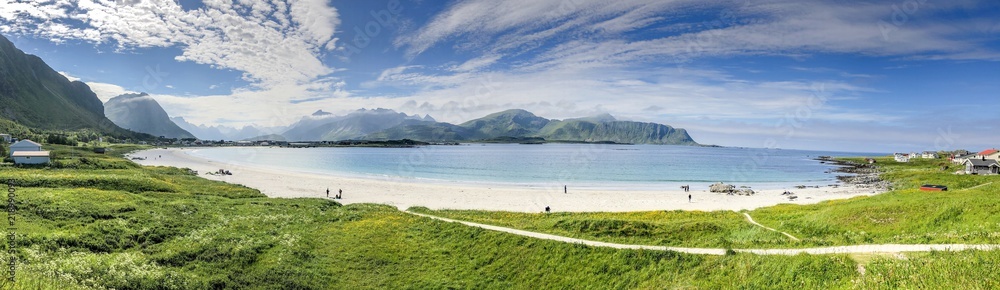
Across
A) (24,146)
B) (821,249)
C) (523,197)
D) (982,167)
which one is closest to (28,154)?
(24,146)

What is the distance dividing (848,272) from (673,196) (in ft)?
214

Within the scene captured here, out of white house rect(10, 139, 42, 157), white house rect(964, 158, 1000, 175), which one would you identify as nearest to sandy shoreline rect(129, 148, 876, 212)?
white house rect(964, 158, 1000, 175)

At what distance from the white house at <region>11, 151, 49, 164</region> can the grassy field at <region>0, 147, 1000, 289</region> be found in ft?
157

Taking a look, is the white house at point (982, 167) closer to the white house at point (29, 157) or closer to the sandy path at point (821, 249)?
the sandy path at point (821, 249)

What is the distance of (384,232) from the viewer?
34.0m

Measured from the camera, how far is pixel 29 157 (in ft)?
222

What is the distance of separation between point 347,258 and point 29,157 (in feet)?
253

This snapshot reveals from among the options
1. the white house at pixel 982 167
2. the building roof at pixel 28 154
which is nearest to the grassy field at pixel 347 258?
the building roof at pixel 28 154

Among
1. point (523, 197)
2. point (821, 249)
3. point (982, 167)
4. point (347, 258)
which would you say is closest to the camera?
point (821, 249)

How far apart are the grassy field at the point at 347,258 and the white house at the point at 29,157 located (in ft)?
157

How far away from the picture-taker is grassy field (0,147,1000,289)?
641 inches

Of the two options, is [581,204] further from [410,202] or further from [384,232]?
[384,232]

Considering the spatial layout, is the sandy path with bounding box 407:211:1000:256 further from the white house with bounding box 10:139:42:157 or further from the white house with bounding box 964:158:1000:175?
the white house with bounding box 964:158:1000:175

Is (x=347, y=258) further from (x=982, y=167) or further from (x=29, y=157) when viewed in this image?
(x=982, y=167)
